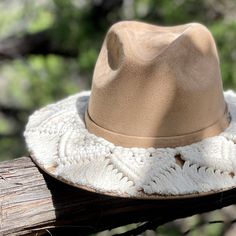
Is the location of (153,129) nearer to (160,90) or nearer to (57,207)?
(160,90)

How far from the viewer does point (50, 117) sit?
1273 mm

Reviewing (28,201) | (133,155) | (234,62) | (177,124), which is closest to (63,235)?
(28,201)

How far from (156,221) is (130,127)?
0.21 m

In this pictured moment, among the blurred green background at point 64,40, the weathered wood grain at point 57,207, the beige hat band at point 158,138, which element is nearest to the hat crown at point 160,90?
the beige hat band at point 158,138

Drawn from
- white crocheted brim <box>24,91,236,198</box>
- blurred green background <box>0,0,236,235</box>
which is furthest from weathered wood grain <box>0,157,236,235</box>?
blurred green background <box>0,0,236,235</box>

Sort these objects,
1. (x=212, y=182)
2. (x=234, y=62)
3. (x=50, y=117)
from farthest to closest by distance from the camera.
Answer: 1. (x=234, y=62)
2. (x=50, y=117)
3. (x=212, y=182)

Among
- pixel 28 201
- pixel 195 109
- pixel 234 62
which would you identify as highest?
pixel 195 109

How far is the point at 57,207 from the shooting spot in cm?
107

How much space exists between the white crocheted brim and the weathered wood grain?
0.14 feet

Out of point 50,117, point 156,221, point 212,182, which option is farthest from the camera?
point 50,117

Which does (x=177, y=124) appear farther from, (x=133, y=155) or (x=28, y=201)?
(x=28, y=201)

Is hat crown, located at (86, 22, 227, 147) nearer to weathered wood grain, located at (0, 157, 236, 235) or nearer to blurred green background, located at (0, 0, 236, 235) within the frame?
weathered wood grain, located at (0, 157, 236, 235)

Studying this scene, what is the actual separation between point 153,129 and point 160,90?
0.26ft

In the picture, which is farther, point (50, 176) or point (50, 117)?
point (50, 117)
